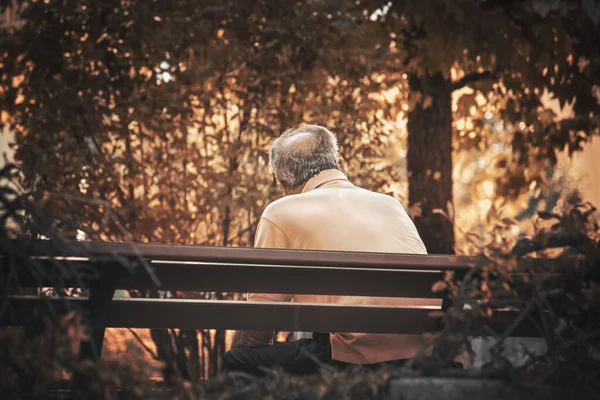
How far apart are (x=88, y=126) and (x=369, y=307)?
3777mm

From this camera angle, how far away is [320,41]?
6340mm

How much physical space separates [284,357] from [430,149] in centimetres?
367

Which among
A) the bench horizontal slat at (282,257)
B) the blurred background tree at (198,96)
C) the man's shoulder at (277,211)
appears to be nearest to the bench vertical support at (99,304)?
the bench horizontal slat at (282,257)

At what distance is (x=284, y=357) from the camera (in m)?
3.32

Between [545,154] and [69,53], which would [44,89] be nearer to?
[69,53]

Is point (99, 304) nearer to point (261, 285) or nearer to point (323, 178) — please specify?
point (261, 285)

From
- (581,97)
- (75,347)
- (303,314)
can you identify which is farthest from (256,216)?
(75,347)

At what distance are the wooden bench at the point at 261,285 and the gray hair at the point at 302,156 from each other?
3.48 ft

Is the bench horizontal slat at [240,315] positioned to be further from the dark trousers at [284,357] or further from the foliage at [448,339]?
the foliage at [448,339]

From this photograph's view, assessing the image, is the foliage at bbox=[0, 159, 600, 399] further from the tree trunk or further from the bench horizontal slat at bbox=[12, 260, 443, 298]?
the tree trunk

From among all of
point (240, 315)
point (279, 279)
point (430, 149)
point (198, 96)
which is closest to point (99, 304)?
point (240, 315)

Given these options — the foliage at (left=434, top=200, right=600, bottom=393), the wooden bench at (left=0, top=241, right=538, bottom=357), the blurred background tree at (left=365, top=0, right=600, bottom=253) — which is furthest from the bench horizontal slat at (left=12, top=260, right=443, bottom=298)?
the blurred background tree at (left=365, top=0, right=600, bottom=253)

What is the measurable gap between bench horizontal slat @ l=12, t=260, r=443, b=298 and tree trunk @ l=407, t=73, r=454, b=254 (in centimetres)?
367

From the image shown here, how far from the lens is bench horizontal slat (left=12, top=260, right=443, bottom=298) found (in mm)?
2783
